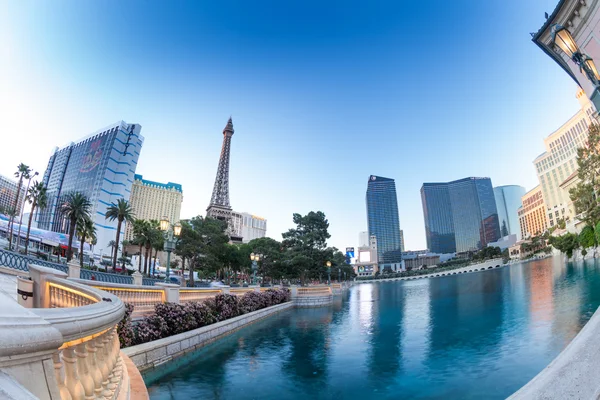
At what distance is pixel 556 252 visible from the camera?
104250mm

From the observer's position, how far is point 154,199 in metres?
174

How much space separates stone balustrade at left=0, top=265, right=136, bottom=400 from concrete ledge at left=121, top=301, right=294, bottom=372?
4574 mm

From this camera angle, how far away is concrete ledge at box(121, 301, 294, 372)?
27.3 ft

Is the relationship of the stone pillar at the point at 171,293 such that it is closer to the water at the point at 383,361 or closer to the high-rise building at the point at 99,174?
the water at the point at 383,361

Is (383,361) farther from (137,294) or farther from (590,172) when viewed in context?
(590,172)

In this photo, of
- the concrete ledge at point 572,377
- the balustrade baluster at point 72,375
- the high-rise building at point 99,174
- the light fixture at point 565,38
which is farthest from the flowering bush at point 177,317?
the high-rise building at point 99,174

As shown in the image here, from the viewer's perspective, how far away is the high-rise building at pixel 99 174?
368 ft

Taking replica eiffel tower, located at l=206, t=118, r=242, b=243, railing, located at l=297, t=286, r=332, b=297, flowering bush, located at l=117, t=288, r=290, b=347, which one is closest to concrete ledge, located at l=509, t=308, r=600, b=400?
flowering bush, located at l=117, t=288, r=290, b=347

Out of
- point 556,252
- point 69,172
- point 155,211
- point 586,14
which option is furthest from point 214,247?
point 155,211

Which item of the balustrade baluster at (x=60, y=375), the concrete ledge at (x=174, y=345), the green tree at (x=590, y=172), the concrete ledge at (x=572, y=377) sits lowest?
the concrete ledge at (x=174, y=345)

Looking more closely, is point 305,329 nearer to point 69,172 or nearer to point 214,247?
point 214,247

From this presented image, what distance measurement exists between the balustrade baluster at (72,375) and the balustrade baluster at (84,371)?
0.32 feet

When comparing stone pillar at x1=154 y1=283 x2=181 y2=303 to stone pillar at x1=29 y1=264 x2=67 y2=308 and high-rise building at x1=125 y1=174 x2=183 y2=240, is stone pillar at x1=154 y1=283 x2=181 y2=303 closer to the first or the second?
stone pillar at x1=29 y1=264 x2=67 y2=308

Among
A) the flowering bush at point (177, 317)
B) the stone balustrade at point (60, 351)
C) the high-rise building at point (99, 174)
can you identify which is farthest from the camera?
the high-rise building at point (99, 174)
